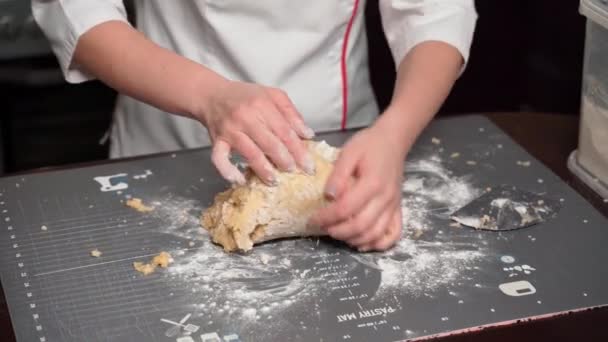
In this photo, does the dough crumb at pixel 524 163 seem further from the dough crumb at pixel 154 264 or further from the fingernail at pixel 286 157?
the dough crumb at pixel 154 264

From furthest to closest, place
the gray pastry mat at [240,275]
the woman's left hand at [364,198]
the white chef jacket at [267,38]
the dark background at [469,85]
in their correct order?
the dark background at [469,85] → the white chef jacket at [267,38] → the woman's left hand at [364,198] → the gray pastry mat at [240,275]

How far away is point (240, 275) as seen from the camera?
3.06 feet

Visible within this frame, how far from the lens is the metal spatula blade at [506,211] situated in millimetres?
1017

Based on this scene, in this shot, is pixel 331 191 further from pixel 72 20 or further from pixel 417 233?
pixel 72 20

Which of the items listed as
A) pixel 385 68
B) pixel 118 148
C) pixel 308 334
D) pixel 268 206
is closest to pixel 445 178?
pixel 268 206

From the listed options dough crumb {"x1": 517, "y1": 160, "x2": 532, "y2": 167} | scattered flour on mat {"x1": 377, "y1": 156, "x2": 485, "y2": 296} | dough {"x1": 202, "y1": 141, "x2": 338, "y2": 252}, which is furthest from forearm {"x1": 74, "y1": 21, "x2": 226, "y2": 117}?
dough crumb {"x1": 517, "y1": 160, "x2": 532, "y2": 167}

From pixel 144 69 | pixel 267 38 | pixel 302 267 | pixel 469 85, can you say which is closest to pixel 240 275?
pixel 302 267

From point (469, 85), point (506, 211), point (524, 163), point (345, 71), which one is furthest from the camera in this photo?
point (469, 85)

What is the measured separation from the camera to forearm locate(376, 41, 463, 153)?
41.4 inches

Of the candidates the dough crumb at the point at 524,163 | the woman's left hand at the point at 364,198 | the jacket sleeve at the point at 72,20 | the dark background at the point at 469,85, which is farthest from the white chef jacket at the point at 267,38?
the dark background at the point at 469,85

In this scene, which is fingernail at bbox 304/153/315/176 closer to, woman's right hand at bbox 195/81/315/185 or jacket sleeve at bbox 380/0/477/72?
woman's right hand at bbox 195/81/315/185

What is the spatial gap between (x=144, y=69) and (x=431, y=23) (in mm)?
360

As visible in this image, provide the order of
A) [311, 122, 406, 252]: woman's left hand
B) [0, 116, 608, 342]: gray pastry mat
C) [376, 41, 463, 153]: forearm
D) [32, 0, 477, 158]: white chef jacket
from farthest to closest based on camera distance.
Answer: [32, 0, 477, 158]: white chef jacket, [376, 41, 463, 153]: forearm, [311, 122, 406, 252]: woman's left hand, [0, 116, 608, 342]: gray pastry mat

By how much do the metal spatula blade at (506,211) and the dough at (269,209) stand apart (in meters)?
0.16
